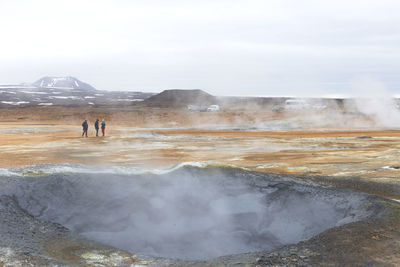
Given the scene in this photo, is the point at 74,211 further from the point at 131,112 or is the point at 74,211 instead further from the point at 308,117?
the point at 131,112

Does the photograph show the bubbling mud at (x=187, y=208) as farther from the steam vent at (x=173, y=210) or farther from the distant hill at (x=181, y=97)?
the distant hill at (x=181, y=97)

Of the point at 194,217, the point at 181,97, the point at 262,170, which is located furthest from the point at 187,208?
the point at 181,97

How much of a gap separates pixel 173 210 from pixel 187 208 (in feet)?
0.95

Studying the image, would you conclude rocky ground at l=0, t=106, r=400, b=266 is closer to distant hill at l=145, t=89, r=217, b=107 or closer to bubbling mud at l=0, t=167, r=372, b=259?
bubbling mud at l=0, t=167, r=372, b=259

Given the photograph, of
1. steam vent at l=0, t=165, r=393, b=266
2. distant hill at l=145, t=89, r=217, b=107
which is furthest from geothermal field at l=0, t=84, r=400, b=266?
distant hill at l=145, t=89, r=217, b=107

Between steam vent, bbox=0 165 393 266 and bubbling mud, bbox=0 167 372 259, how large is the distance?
0.06ft

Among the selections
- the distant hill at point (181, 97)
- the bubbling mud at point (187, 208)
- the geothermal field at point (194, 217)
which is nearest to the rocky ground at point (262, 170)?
the geothermal field at point (194, 217)

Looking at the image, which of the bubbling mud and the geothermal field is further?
the bubbling mud

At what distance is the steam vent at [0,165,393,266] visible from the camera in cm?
644

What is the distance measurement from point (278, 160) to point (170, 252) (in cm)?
872

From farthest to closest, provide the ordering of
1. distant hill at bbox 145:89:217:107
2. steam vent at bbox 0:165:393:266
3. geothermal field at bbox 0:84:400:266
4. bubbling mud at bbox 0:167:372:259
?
1. distant hill at bbox 145:89:217:107
2. bubbling mud at bbox 0:167:372:259
3. steam vent at bbox 0:165:393:266
4. geothermal field at bbox 0:84:400:266

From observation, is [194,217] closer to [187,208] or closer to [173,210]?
[187,208]

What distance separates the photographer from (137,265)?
495 centimetres

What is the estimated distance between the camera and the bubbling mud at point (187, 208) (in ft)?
22.7
